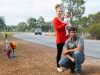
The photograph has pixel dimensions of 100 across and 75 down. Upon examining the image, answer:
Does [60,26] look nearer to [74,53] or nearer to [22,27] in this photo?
[74,53]

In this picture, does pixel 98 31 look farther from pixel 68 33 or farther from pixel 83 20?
pixel 68 33

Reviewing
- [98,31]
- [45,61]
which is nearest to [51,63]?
[45,61]

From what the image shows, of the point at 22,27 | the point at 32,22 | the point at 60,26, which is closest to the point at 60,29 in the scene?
the point at 60,26

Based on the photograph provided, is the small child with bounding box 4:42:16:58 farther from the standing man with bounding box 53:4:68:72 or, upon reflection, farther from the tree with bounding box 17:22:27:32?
the tree with bounding box 17:22:27:32

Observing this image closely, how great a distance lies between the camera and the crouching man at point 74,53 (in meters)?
8.84

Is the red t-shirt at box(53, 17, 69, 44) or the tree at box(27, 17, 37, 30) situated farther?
the tree at box(27, 17, 37, 30)

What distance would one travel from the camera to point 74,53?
8.85 metres

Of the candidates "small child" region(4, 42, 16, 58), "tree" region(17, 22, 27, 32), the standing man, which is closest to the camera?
the standing man

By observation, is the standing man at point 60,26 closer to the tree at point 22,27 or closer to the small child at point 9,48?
the small child at point 9,48

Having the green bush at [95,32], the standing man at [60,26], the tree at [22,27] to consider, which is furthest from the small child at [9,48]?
the tree at [22,27]

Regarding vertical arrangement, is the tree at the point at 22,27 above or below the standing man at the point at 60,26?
below

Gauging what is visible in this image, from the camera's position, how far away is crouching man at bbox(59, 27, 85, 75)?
29.0 feet

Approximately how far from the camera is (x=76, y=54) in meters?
8.80

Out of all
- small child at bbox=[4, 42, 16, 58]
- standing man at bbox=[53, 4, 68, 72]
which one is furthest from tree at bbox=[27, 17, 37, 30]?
standing man at bbox=[53, 4, 68, 72]
